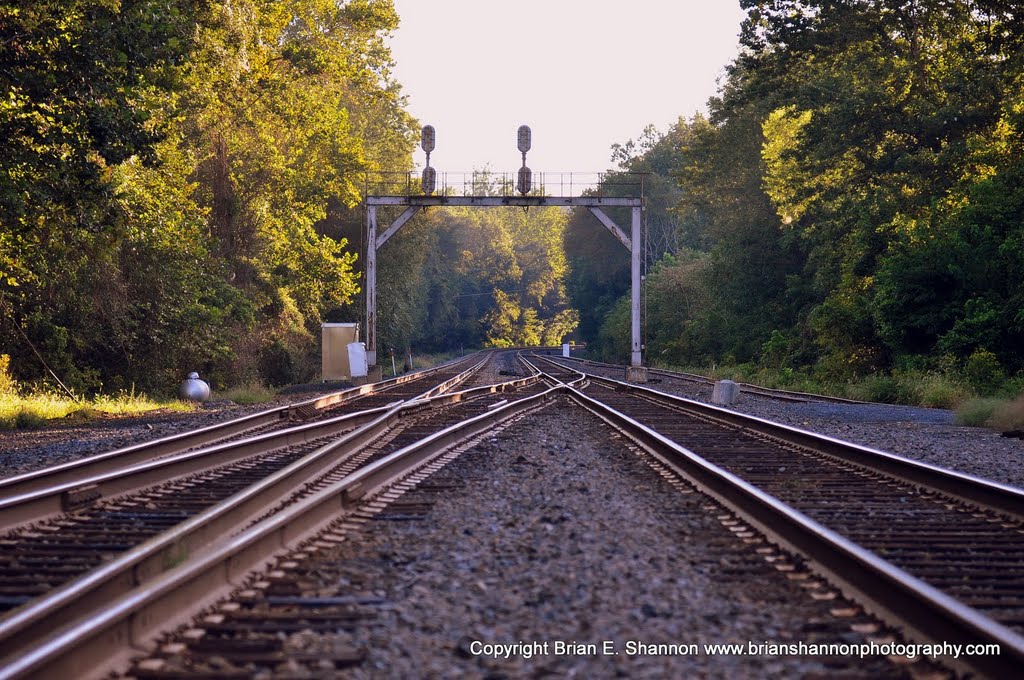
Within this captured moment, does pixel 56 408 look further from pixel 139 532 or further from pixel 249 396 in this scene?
pixel 139 532

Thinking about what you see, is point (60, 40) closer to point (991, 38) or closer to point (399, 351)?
point (991, 38)

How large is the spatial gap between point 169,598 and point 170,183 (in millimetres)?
24403

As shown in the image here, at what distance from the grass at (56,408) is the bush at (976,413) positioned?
14022 mm

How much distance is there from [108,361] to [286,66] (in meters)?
13.8

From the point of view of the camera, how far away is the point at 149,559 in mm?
5129

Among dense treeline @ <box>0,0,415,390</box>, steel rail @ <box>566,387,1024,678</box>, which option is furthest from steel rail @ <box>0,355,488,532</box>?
dense treeline @ <box>0,0,415,390</box>

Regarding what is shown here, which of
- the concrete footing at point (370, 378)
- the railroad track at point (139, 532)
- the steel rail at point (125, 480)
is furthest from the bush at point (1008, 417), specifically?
the concrete footing at point (370, 378)

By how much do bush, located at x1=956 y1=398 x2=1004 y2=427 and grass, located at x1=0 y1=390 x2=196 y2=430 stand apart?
1402cm

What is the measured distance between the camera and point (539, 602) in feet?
15.8

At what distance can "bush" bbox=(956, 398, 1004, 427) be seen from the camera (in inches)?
653

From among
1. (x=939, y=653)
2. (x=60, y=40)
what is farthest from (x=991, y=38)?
(x=939, y=653)

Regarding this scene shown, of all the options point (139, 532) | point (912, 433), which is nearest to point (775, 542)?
point (139, 532)

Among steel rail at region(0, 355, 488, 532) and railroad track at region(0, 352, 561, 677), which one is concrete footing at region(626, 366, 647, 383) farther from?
railroad track at region(0, 352, 561, 677)

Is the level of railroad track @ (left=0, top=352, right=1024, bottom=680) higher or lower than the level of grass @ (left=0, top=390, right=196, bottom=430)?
higher
